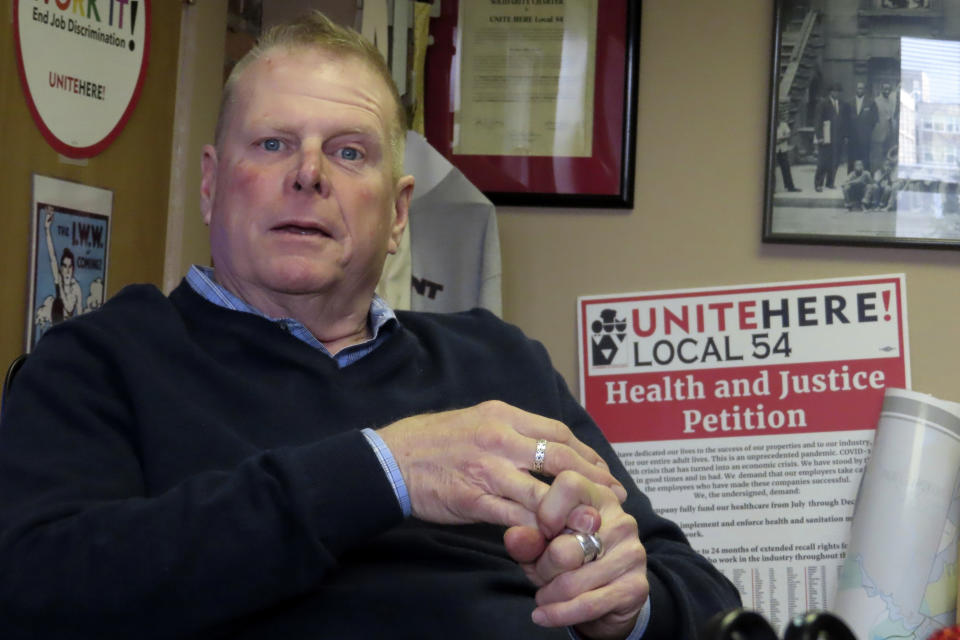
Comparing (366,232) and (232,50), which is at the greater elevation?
(232,50)

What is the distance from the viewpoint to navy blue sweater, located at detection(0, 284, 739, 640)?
100 cm

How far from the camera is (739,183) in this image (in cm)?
237

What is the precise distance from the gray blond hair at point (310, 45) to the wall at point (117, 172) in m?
0.39

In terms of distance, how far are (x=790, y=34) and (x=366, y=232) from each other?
1270mm

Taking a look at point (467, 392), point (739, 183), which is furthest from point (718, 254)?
point (467, 392)

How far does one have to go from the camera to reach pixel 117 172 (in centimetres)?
194

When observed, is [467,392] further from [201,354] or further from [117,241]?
[117,241]

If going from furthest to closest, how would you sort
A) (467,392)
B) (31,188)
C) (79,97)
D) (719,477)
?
(719,477)
(79,97)
(31,188)
(467,392)

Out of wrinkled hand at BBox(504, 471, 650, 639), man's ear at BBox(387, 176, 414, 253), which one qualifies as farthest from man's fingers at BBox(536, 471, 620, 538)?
man's ear at BBox(387, 176, 414, 253)

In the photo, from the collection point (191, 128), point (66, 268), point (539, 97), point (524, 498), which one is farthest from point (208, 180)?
point (539, 97)

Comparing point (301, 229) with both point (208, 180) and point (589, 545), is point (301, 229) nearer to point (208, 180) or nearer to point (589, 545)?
point (208, 180)

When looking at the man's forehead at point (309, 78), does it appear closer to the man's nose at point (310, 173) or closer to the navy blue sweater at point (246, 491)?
the man's nose at point (310, 173)

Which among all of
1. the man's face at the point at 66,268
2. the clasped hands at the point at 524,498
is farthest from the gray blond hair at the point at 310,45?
the clasped hands at the point at 524,498

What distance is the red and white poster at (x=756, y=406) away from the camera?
2.20 meters
